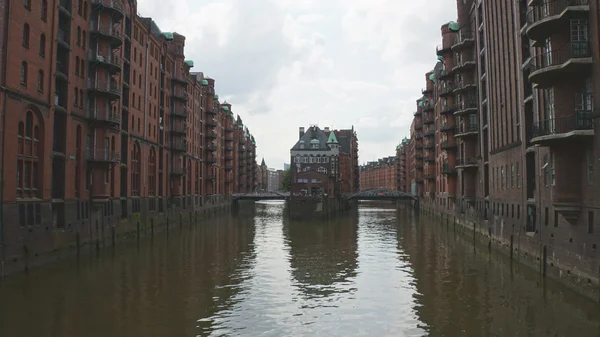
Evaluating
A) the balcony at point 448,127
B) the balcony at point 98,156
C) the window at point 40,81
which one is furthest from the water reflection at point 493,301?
the balcony at point 448,127

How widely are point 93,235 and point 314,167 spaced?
73836 millimetres

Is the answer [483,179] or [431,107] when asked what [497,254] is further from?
[431,107]

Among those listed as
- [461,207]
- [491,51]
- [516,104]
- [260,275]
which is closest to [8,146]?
[260,275]

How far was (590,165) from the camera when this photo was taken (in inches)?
919

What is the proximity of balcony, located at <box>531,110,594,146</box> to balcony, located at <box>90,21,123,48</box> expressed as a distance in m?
33.9

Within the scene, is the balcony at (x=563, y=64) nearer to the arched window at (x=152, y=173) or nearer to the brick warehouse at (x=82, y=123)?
the brick warehouse at (x=82, y=123)

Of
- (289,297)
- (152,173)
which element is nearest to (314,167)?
(152,173)

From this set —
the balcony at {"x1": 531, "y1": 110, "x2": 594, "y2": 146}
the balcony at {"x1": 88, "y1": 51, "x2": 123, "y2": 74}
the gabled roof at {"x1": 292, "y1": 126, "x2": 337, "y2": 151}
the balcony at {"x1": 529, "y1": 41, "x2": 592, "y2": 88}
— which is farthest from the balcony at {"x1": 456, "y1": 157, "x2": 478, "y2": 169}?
the gabled roof at {"x1": 292, "y1": 126, "x2": 337, "y2": 151}

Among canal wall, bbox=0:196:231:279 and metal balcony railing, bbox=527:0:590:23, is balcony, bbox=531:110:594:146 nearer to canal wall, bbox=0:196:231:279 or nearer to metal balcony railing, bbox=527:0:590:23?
metal balcony railing, bbox=527:0:590:23

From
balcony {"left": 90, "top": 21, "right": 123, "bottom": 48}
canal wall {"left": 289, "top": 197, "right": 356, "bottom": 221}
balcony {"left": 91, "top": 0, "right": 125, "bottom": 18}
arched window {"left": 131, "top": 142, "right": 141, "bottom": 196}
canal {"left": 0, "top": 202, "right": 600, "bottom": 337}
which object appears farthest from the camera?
canal wall {"left": 289, "top": 197, "right": 356, "bottom": 221}

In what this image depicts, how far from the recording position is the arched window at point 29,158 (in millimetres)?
30609

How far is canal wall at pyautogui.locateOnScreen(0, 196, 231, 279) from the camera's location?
29547 millimetres

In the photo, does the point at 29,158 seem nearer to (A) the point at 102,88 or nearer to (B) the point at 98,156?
(B) the point at 98,156

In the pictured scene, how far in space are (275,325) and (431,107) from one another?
258ft
